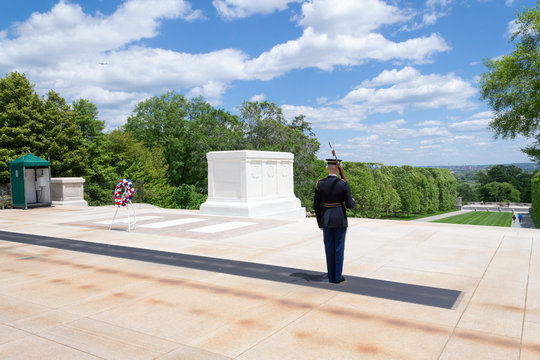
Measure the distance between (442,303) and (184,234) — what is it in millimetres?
6959

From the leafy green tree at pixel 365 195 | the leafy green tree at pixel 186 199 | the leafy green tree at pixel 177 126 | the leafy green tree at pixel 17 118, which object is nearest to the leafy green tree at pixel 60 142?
the leafy green tree at pixel 17 118

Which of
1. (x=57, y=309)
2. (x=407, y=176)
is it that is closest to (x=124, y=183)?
(x=57, y=309)

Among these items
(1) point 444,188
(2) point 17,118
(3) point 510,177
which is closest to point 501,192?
(3) point 510,177

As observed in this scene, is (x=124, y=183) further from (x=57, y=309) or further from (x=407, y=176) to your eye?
(x=407, y=176)

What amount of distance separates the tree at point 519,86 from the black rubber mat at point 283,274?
23.3m

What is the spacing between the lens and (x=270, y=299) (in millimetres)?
5012

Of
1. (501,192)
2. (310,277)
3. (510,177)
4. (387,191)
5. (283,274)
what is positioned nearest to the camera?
(310,277)

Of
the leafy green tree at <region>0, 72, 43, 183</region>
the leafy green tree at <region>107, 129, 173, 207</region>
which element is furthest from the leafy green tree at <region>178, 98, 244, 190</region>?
the leafy green tree at <region>0, 72, 43, 183</region>

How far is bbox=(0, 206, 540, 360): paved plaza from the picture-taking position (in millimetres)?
3684

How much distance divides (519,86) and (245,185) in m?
20.3

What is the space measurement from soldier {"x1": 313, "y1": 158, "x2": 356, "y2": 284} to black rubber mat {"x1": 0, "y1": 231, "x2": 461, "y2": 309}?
30 cm

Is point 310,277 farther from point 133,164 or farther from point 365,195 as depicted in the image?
point 365,195

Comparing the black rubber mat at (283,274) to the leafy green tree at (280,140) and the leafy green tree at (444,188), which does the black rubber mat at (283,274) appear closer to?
the leafy green tree at (280,140)

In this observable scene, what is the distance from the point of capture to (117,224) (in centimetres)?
1255
